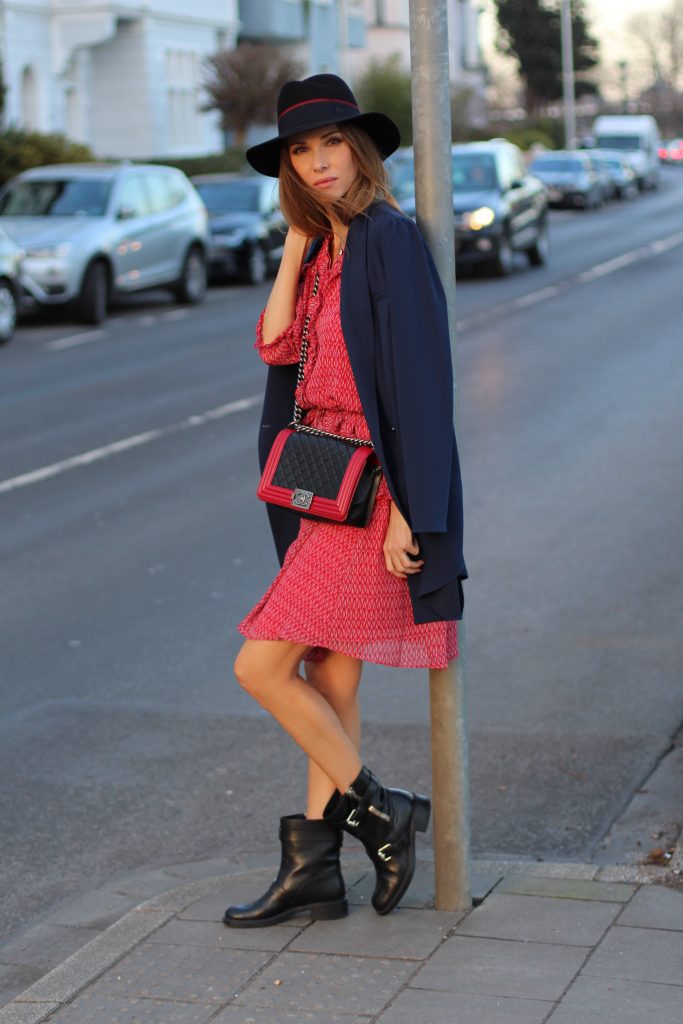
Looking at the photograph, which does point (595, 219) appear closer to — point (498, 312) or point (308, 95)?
point (498, 312)

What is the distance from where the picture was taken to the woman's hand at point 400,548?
3744 millimetres

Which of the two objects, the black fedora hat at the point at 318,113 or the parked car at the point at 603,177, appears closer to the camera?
the black fedora hat at the point at 318,113

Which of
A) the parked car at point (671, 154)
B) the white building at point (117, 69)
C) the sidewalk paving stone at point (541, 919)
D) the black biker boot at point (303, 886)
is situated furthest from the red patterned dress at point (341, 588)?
the parked car at point (671, 154)

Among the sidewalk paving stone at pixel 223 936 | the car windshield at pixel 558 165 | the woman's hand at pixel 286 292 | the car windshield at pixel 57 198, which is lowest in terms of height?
the sidewalk paving stone at pixel 223 936

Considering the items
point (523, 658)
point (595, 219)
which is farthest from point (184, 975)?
point (595, 219)

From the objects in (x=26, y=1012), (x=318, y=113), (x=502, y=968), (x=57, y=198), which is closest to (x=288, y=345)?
(x=318, y=113)

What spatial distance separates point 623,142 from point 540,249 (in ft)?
122

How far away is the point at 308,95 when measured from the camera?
3834 millimetres

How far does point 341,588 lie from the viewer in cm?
382

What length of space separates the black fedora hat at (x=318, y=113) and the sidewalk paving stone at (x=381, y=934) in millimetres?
1783

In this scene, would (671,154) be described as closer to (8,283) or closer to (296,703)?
(8,283)

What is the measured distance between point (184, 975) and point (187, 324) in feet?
54.4

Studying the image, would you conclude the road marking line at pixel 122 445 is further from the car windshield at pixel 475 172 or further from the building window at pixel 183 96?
the building window at pixel 183 96

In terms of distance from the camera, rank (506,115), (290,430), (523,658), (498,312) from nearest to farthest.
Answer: (290,430) → (523,658) → (498,312) → (506,115)
